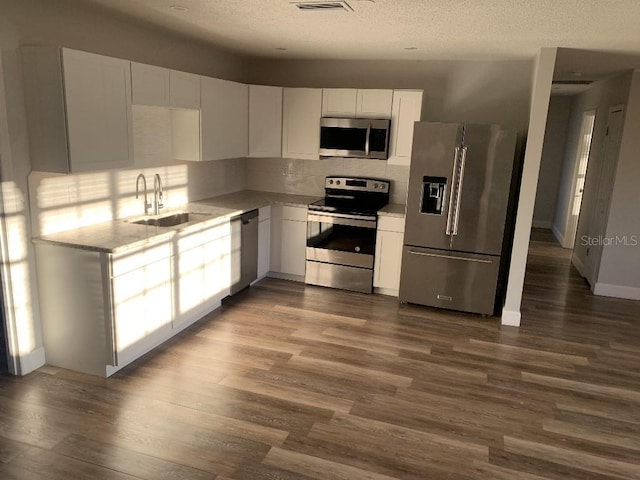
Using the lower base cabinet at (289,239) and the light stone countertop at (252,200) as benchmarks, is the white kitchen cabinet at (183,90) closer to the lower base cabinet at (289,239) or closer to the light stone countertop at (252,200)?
the light stone countertop at (252,200)

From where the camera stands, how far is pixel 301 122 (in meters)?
5.48

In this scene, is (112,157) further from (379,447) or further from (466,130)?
(466,130)

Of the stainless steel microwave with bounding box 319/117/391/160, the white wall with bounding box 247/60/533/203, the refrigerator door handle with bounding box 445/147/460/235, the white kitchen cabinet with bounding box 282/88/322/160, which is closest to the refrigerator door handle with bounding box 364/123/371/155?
the stainless steel microwave with bounding box 319/117/391/160

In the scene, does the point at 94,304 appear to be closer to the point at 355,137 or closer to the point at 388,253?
the point at 388,253

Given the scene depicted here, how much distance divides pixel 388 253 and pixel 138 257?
2662 millimetres

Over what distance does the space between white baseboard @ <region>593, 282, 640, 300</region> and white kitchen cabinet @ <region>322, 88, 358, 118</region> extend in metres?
3.47

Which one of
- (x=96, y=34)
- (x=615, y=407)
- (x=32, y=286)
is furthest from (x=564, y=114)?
(x=32, y=286)

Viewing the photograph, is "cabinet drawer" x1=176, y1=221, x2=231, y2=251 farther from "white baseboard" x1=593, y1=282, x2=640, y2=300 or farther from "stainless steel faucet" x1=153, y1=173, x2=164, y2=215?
"white baseboard" x1=593, y1=282, x2=640, y2=300

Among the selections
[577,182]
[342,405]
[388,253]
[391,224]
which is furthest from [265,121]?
[577,182]

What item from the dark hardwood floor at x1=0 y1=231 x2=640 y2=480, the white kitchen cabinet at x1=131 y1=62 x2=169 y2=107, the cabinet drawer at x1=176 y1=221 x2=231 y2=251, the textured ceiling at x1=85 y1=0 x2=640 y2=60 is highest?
the textured ceiling at x1=85 y1=0 x2=640 y2=60

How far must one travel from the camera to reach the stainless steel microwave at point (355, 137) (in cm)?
519

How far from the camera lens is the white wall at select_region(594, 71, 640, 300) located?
17.4 feet

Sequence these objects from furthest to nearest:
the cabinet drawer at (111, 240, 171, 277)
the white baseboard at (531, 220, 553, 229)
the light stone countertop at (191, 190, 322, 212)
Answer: the white baseboard at (531, 220, 553, 229) → the light stone countertop at (191, 190, 322, 212) → the cabinet drawer at (111, 240, 171, 277)

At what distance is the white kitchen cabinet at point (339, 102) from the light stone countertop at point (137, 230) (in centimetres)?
125
